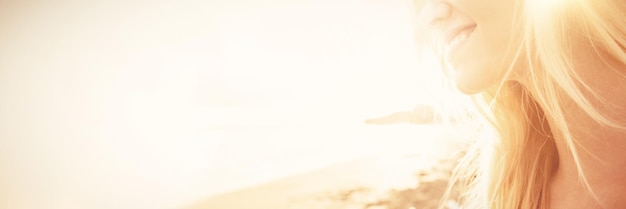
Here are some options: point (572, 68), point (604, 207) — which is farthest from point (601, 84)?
point (604, 207)

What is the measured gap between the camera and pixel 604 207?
2.02ft

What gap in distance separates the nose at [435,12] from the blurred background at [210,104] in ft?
1.37

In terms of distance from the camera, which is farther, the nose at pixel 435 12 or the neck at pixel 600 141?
the nose at pixel 435 12

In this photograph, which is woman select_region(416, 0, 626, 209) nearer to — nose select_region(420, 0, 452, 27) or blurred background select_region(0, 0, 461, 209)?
nose select_region(420, 0, 452, 27)

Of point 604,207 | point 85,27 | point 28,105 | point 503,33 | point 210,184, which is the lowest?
point 604,207

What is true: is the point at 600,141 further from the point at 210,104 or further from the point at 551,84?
the point at 210,104

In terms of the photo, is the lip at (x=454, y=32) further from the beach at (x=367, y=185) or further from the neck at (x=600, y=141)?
the beach at (x=367, y=185)

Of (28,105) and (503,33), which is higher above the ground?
(28,105)

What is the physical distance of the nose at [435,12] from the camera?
2.27ft

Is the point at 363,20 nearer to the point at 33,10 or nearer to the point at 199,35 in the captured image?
the point at 199,35

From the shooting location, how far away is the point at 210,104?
4.09ft

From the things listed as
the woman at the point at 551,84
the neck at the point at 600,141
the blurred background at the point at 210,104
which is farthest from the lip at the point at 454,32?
the blurred background at the point at 210,104

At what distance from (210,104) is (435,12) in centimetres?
70

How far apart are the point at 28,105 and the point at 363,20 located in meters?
0.87
